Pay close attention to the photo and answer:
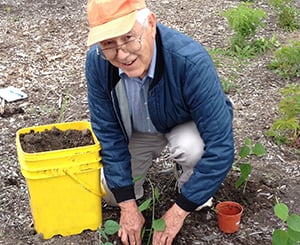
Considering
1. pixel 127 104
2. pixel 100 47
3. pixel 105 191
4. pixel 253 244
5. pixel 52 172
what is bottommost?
pixel 253 244

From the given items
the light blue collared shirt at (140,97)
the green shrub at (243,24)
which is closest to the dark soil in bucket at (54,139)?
the light blue collared shirt at (140,97)

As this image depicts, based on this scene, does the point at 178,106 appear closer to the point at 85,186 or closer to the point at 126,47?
the point at 126,47

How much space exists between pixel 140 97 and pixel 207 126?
1.08 ft

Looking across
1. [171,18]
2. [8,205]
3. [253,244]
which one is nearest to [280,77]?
[171,18]

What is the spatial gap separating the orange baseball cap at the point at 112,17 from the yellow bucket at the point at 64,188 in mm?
612

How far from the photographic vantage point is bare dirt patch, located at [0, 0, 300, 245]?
9.90 feet

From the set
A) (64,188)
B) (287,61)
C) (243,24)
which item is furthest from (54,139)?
(243,24)

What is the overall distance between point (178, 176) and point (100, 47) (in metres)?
1.05

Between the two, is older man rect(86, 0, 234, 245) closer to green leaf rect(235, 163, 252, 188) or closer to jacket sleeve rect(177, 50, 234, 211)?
Result: jacket sleeve rect(177, 50, 234, 211)

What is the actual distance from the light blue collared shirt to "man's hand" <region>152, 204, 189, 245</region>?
1.36ft

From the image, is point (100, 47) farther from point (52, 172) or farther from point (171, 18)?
point (171, 18)

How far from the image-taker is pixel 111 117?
275 cm

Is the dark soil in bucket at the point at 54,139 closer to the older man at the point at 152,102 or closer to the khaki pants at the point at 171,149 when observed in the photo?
the older man at the point at 152,102

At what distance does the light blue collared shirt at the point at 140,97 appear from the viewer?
2.59m
